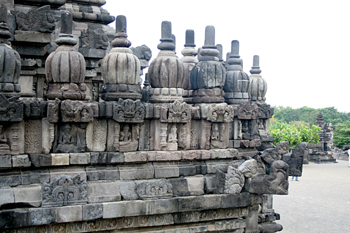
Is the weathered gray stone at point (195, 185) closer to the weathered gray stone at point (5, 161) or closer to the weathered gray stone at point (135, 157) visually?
the weathered gray stone at point (135, 157)

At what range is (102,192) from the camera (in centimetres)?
711

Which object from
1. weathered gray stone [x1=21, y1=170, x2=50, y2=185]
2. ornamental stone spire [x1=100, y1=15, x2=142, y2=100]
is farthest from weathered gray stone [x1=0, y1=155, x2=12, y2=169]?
ornamental stone spire [x1=100, y1=15, x2=142, y2=100]

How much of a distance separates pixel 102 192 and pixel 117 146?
0.77m

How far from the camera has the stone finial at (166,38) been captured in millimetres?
8141

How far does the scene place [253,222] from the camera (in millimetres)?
8844

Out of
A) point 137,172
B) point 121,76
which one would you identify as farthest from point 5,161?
point 121,76

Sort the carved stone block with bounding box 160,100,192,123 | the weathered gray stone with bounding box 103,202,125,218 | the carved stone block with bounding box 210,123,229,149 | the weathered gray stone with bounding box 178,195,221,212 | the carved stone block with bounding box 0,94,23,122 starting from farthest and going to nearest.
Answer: the carved stone block with bounding box 210,123,229,149, the carved stone block with bounding box 160,100,192,123, the weathered gray stone with bounding box 178,195,221,212, the weathered gray stone with bounding box 103,202,125,218, the carved stone block with bounding box 0,94,23,122

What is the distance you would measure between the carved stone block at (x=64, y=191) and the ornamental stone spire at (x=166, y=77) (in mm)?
2057

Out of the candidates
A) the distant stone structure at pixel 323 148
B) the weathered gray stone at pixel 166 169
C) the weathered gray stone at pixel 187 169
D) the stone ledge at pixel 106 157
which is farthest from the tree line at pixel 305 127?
the weathered gray stone at pixel 166 169

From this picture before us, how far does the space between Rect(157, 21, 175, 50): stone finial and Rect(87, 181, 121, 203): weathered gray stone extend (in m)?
2.60

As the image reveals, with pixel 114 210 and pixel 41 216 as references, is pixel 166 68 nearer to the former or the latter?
pixel 114 210

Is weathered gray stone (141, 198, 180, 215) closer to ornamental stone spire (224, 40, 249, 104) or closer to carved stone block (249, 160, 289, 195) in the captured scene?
carved stone block (249, 160, 289, 195)

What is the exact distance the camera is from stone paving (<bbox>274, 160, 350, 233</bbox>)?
15398 millimetres

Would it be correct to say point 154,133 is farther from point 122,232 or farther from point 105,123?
point 122,232
